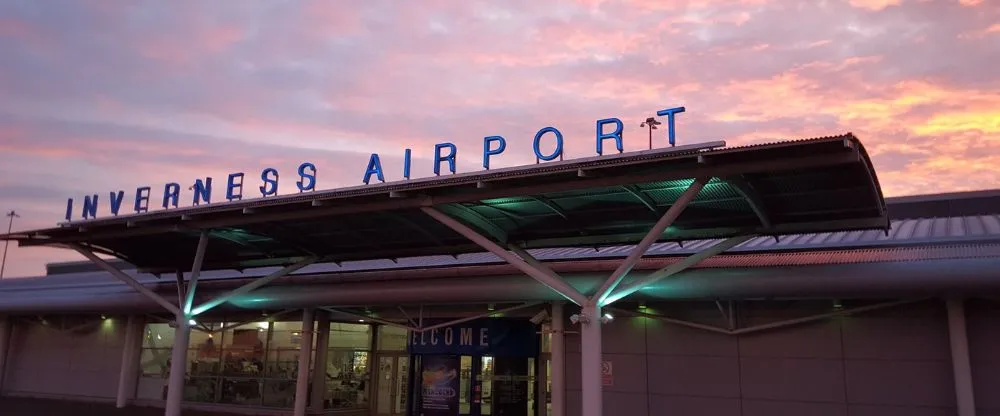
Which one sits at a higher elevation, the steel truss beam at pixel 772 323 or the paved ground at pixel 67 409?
the steel truss beam at pixel 772 323

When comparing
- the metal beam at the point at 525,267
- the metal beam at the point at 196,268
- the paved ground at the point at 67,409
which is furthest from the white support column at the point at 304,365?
the metal beam at the point at 525,267

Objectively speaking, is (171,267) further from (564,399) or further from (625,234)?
(625,234)

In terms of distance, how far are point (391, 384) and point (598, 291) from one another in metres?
13.3

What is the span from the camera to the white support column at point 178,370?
827 inches

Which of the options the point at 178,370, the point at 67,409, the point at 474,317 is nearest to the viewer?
the point at 474,317

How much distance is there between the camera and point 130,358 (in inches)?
1140

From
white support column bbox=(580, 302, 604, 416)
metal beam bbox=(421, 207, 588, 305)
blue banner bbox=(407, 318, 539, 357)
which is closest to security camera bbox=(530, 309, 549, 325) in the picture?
blue banner bbox=(407, 318, 539, 357)

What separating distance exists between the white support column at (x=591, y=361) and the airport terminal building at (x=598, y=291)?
39mm

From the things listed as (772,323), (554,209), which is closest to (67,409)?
(554,209)

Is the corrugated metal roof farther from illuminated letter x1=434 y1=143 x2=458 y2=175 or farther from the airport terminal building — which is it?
illuminated letter x1=434 y1=143 x2=458 y2=175

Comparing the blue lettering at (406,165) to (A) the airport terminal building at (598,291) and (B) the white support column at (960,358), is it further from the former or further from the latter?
(B) the white support column at (960,358)

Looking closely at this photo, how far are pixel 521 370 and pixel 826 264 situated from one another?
941cm

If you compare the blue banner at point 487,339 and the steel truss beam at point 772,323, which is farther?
the blue banner at point 487,339

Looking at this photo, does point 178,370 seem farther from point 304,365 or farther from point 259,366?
point 259,366
